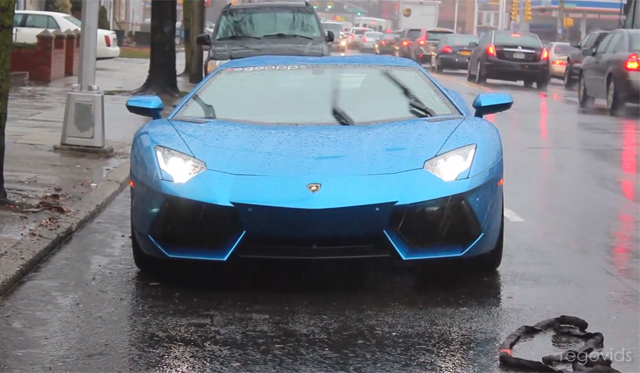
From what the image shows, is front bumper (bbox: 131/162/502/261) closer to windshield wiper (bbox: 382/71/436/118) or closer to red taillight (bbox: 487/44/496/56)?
windshield wiper (bbox: 382/71/436/118)

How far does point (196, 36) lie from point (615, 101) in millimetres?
9879

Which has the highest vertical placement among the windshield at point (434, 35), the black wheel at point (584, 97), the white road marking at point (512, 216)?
the windshield at point (434, 35)

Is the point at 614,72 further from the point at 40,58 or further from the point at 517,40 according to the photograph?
the point at 40,58

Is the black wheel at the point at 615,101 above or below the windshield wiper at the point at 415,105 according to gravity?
below

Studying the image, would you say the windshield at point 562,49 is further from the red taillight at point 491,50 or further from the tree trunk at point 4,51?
the tree trunk at point 4,51

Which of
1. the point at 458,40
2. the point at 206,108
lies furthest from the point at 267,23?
the point at 458,40

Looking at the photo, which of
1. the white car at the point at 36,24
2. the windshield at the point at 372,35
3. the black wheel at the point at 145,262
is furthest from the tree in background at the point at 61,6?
the black wheel at the point at 145,262

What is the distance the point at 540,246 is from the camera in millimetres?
7316

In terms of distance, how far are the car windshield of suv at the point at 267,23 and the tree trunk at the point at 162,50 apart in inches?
133

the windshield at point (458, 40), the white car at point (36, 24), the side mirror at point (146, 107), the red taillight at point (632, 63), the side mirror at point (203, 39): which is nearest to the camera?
the side mirror at point (146, 107)

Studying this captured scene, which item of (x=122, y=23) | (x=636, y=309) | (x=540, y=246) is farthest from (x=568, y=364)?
(x=122, y=23)

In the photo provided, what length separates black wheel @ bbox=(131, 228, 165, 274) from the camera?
19.9 feet

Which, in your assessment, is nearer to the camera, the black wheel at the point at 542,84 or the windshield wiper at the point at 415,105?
the windshield wiper at the point at 415,105

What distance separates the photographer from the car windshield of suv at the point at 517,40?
1184 inches
